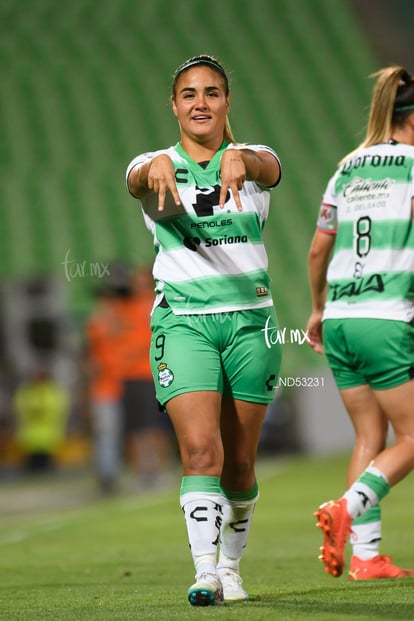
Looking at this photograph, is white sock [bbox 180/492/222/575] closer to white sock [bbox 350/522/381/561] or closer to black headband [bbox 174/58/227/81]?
white sock [bbox 350/522/381/561]

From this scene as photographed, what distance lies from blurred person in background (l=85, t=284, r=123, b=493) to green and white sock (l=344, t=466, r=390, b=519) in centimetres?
→ 801

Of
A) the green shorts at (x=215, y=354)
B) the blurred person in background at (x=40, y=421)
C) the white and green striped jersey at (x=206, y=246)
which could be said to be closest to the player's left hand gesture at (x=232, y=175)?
the white and green striped jersey at (x=206, y=246)

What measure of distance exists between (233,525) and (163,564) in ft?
6.34

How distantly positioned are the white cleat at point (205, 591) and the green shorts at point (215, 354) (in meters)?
0.67

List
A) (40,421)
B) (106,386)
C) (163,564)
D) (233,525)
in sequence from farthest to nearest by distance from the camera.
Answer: (40,421) < (106,386) < (163,564) < (233,525)

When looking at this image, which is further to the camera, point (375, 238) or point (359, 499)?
point (375, 238)

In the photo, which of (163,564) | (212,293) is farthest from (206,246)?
(163,564)

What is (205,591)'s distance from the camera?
15.1 feet

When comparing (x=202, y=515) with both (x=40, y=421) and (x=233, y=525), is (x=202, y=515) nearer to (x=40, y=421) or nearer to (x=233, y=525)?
(x=233, y=525)

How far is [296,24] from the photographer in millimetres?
26438

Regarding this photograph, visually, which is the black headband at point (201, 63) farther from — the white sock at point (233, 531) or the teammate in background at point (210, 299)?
the white sock at point (233, 531)

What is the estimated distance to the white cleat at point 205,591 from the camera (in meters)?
4.62

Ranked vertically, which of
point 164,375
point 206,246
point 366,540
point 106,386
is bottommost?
point 106,386

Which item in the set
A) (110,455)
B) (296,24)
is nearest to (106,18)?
(296,24)
